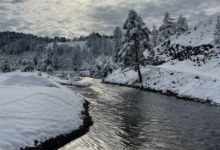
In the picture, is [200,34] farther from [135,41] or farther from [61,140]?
[61,140]

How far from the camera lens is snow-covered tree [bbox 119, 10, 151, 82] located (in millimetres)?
44434

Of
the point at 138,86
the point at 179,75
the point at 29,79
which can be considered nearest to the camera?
the point at 29,79

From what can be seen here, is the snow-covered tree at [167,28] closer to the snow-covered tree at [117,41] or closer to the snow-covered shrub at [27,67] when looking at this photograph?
the snow-covered tree at [117,41]

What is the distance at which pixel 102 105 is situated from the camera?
26.2 metres

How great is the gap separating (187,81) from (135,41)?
547 inches

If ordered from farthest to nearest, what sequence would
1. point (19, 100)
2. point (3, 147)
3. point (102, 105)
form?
point (102, 105) → point (19, 100) → point (3, 147)

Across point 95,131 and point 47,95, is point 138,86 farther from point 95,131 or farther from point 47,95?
point 95,131

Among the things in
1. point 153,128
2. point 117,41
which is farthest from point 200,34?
point 153,128

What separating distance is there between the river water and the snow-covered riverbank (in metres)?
2.95

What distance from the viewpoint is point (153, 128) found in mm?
16828

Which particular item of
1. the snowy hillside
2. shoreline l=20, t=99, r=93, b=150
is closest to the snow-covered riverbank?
the snowy hillside

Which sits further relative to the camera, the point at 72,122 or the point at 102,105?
the point at 102,105

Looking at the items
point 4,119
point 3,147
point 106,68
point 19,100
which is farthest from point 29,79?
point 106,68

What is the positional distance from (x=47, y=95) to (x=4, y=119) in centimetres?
721
